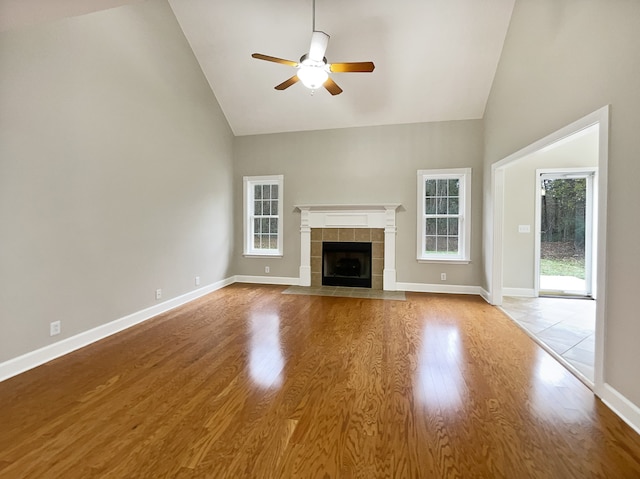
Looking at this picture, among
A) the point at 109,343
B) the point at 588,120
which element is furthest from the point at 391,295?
the point at 109,343

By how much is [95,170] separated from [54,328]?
5.10ft

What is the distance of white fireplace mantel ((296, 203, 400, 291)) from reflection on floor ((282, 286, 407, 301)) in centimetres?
24

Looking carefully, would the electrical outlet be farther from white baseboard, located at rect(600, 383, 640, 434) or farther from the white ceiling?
white baseboard, located at rect(600, 383, 640, 434)

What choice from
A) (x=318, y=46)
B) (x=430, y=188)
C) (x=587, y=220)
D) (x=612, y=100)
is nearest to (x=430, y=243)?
(x=430, y=188)

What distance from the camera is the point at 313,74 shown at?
10.3 feet

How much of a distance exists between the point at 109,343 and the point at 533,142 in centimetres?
486

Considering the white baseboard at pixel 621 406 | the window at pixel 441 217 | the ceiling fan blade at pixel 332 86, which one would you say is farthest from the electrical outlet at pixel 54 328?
the window at pixel 441 217

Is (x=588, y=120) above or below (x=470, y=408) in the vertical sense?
above

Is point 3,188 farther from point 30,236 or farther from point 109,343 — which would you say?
point 109,343

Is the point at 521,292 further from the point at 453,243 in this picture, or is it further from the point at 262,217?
the point at 262,217

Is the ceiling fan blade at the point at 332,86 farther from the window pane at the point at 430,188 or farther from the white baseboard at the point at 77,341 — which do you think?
the white baseboard at the point at 77,341

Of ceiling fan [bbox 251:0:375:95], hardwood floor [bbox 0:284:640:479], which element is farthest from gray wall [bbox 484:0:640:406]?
ceiling fan [bbox 251:0:375:95]

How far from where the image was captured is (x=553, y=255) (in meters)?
5.06

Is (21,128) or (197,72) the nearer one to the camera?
(21,128)
